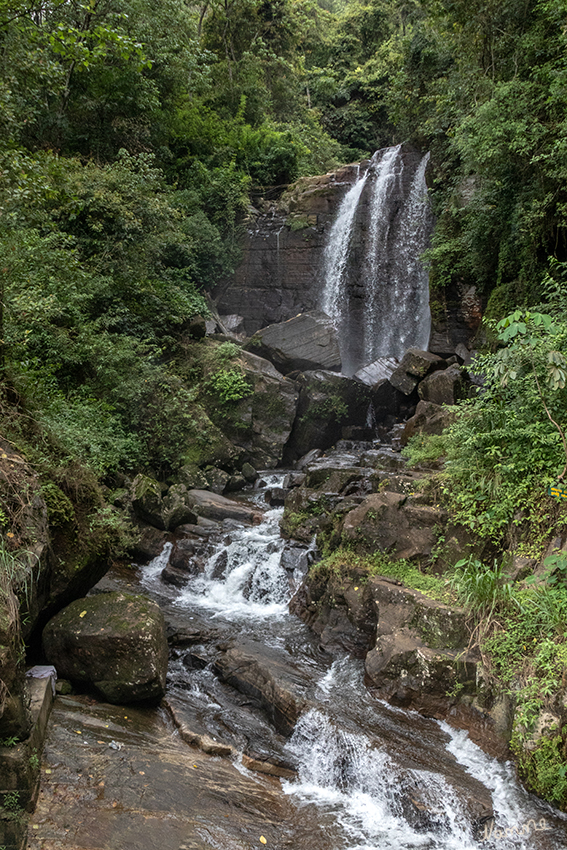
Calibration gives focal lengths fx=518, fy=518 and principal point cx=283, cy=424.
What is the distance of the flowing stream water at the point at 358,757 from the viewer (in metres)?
4.44

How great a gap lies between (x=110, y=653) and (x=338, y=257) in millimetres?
16346

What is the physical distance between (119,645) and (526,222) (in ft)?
33.4

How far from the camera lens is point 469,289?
15242 millimetres

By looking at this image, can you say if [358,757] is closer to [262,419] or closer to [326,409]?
[262,419]

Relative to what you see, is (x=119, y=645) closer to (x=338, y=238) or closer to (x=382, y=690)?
(x=382, y=690)

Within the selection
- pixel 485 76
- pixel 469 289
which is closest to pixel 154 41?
pixel 485 76

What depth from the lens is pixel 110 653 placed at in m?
5.48

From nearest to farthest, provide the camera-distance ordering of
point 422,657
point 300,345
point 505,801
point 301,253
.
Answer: point 505,801
point 422,657
point 300,345
point 301,253

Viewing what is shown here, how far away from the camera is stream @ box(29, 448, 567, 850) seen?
4.25m

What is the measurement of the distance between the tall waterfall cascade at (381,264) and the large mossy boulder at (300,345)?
8.41 feet

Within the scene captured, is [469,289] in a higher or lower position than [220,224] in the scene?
lower

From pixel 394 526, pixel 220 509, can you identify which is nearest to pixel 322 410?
pixel 220 509
